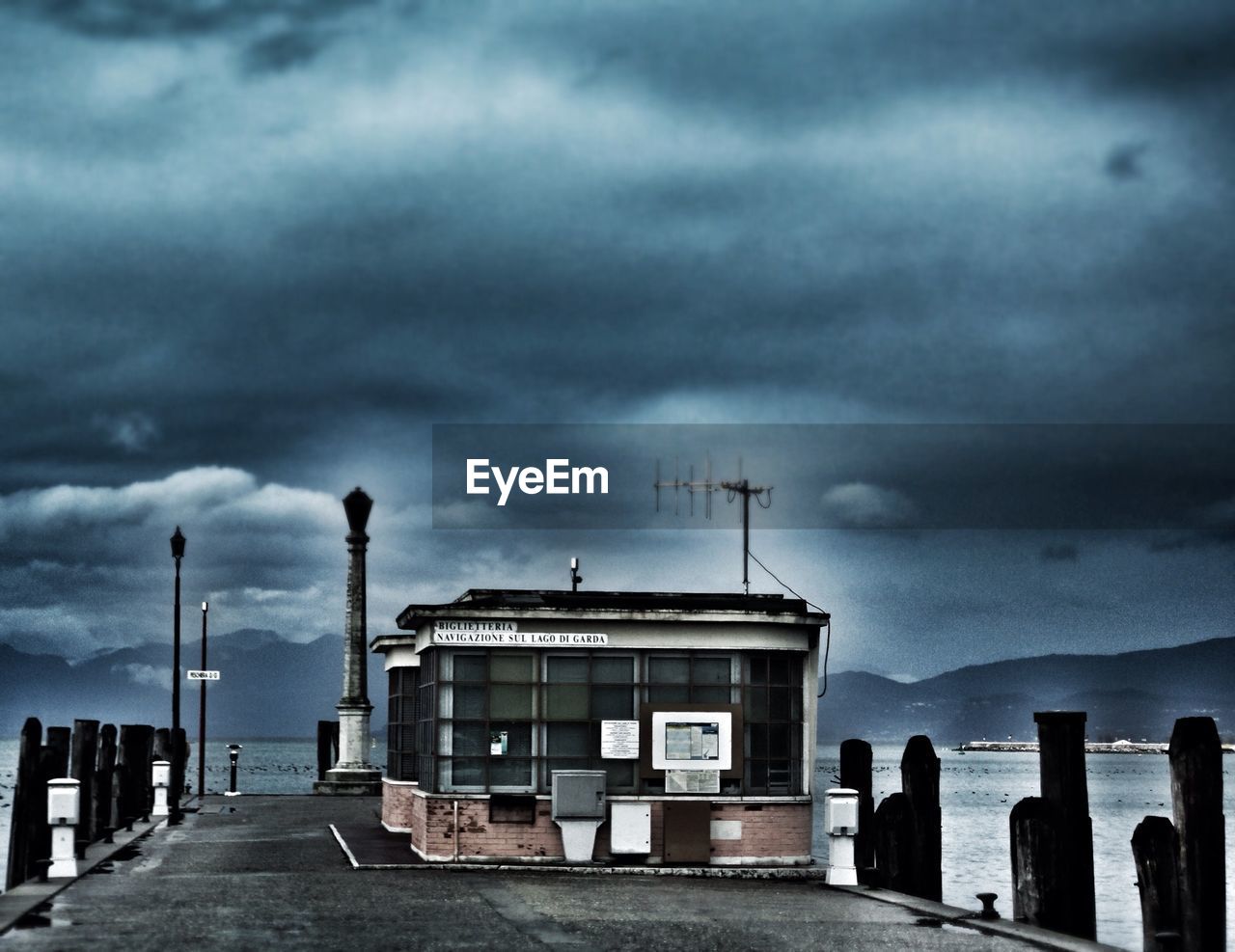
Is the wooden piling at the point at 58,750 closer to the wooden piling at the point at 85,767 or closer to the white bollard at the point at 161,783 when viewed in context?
the wooden piling at the point at 85,767

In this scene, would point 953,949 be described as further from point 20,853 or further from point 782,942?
point 20,853

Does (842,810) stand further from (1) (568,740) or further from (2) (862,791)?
(1) (568,740)

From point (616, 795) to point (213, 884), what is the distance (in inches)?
256

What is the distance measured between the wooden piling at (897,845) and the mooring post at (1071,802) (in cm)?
269

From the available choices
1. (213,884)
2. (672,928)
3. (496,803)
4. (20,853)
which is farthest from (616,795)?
(20,853)

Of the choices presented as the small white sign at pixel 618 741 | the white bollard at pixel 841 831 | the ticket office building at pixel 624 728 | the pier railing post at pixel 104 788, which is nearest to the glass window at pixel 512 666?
the ticket office building at pixel 624 728

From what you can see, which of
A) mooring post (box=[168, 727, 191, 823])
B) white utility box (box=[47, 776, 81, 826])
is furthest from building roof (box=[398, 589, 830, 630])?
mooring post (box=[168, 727, 191, 823])

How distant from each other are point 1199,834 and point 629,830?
28.0ft

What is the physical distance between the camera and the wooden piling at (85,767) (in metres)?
28.5

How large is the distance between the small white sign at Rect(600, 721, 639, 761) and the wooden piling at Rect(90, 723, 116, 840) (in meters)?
9.41

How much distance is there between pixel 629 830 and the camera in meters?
25.5

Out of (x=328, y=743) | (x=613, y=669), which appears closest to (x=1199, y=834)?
(x=613, y=669)

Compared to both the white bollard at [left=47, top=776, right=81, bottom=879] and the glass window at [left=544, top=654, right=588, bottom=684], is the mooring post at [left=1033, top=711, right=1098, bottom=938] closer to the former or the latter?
the glass window at [left=544, top=654, right=588, bottom=684]

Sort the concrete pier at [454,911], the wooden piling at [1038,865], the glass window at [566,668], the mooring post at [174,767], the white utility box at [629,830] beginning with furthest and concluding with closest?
the mooring post at [174,767], the glass window at [566,668], the white utility box at [629,830], the wooden piling at [1038,865], the concrete pier at [454,911]
